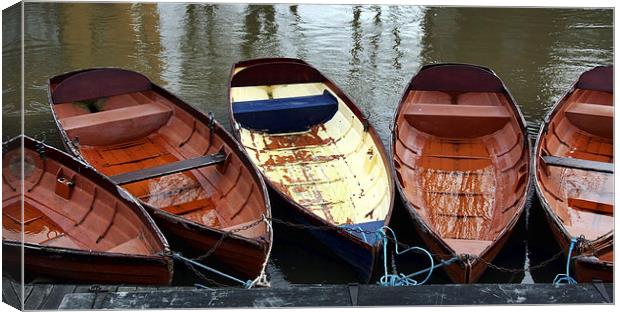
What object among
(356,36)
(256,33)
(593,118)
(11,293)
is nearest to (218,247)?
(11,293)

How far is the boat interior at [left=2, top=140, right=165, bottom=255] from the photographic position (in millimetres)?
6059

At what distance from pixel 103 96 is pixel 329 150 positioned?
2.90 metres

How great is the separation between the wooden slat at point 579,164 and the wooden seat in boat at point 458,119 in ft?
3.28

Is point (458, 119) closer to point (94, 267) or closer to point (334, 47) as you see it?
point (94, 267)

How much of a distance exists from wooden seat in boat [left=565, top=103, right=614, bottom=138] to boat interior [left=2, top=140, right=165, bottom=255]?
5035 millimetres

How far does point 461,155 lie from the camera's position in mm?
7648

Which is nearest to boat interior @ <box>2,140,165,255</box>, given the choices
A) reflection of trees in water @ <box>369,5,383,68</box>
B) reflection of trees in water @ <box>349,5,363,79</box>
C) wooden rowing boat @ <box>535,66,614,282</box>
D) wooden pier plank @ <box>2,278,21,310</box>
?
wooden pier plank @ <box>2,278,21,310</box>

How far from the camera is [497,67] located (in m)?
11.6

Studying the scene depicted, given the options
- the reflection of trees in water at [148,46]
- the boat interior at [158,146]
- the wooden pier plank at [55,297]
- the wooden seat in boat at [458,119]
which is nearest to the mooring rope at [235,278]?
→ the boat interior at [158,146]

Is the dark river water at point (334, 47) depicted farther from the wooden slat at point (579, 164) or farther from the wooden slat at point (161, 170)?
the wooden slat at point (161, 170)

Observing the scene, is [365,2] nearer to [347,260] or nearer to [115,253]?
[347,260]

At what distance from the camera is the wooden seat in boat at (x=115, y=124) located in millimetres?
7773

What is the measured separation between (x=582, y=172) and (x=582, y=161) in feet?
1.23

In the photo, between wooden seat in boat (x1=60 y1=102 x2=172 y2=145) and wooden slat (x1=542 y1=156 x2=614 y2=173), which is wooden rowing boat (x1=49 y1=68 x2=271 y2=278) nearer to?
wooden seat in boat (x1=60 y1=102 x2=172 y2=145)
